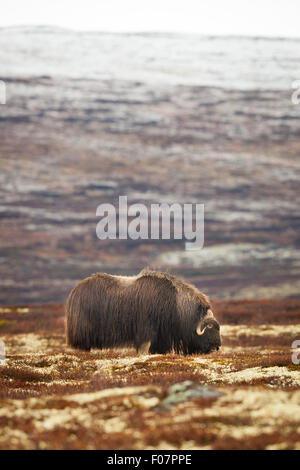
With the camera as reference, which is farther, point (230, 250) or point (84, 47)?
point (84, 47)

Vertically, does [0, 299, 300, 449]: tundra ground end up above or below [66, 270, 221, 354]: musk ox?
below

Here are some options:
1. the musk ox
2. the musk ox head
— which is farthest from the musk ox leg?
the musk ox head

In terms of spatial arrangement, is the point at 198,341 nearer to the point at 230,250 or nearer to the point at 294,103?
the point at 230,250

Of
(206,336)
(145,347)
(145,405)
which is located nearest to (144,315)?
(145,347)

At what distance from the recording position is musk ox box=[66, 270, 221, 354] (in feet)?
58.7

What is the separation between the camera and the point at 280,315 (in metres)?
34.8

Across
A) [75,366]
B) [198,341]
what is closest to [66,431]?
[75,366]

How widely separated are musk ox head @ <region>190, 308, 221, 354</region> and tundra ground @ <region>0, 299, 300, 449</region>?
4.53 feet

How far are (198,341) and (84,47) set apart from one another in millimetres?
120441

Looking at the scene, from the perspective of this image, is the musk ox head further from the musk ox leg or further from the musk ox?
the musk ox leg

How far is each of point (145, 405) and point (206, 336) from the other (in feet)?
29.9

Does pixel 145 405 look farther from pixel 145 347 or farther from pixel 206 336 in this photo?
pixel 145 347

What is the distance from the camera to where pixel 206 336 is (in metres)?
17.9

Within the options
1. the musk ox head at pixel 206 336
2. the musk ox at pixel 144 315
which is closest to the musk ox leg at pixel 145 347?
the musk ox at pixel 144 315
